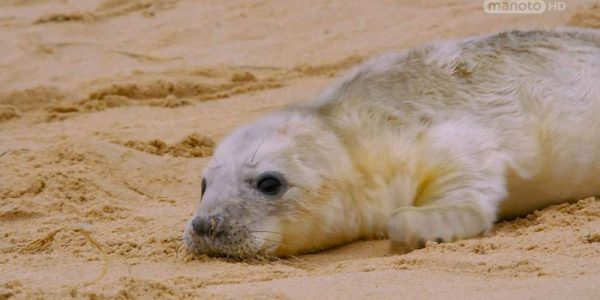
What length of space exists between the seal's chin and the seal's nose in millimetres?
20

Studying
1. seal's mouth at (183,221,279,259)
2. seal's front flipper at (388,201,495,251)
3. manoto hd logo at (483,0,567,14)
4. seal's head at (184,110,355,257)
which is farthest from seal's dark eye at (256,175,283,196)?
manoto hd logo at (483,0,567,14)

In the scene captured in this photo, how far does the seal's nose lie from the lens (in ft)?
14.1

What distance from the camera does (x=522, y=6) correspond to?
30.2 feet

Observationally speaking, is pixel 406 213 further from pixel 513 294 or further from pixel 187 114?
pixel 187 114

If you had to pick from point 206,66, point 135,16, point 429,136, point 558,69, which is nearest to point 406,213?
point 429,136

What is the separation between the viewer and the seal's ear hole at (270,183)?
14.8ft

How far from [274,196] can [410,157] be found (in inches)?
24.2

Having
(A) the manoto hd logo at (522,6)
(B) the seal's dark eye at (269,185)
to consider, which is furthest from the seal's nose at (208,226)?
(A) the manoto hd logo at (522,6)

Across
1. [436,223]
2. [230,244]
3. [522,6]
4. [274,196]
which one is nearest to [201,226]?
[230,244]

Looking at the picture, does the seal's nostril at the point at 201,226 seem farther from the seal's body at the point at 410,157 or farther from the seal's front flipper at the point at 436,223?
the seal's front flipper at the point at 436,223

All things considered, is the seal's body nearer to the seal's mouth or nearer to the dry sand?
the seal's mouth

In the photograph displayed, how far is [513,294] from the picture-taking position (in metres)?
3.24

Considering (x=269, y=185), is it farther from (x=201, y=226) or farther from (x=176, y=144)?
(x=176, y=144)

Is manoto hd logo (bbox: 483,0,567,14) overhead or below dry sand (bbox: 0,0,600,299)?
overhead
